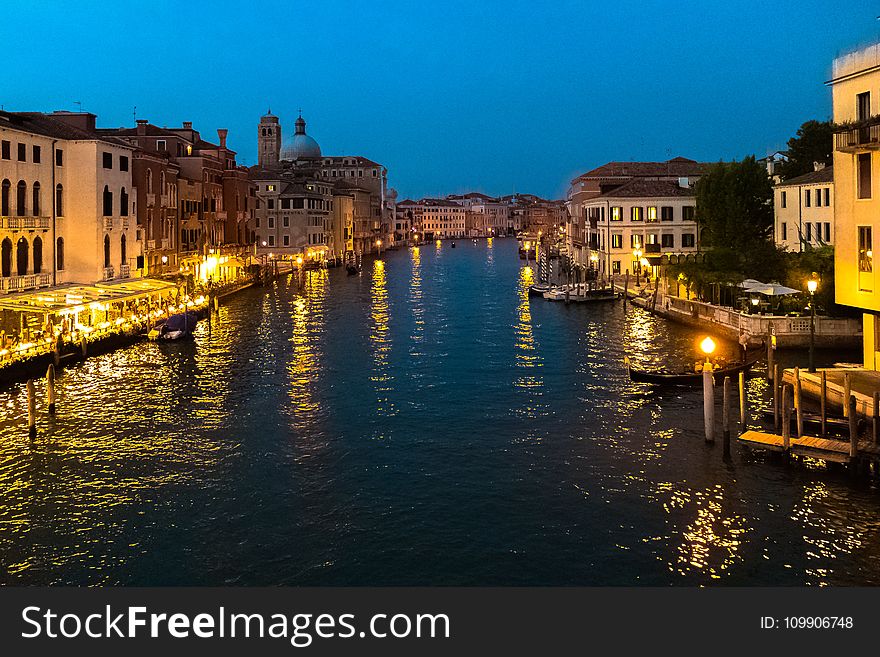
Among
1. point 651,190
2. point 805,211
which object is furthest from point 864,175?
point 651,190

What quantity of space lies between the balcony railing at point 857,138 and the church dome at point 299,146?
13960cm

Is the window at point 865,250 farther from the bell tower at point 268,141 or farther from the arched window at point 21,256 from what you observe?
the bell tower at point 268,141

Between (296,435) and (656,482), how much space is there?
9507 mm

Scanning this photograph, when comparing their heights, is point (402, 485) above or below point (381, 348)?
below

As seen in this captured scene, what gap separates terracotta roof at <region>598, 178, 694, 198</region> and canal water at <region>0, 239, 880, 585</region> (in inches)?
1399

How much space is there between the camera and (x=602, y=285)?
61.2 meters

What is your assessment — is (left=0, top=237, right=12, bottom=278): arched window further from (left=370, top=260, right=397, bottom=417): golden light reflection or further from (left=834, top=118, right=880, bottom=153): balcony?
(left=834, top=118, right=880, bottom=153): balcony

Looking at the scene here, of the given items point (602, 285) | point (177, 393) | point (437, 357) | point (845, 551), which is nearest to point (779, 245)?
point (602, 285)

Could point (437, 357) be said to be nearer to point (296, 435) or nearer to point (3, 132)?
point (296, 435)

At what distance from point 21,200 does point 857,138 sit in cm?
3289

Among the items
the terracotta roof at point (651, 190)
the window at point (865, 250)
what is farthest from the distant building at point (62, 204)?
the terracotta roof at point (651, 190)

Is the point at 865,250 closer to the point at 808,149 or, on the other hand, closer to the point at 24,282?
the point at 24,282

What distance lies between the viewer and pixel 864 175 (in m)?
23.0

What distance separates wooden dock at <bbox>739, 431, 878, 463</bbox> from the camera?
1878 cm
